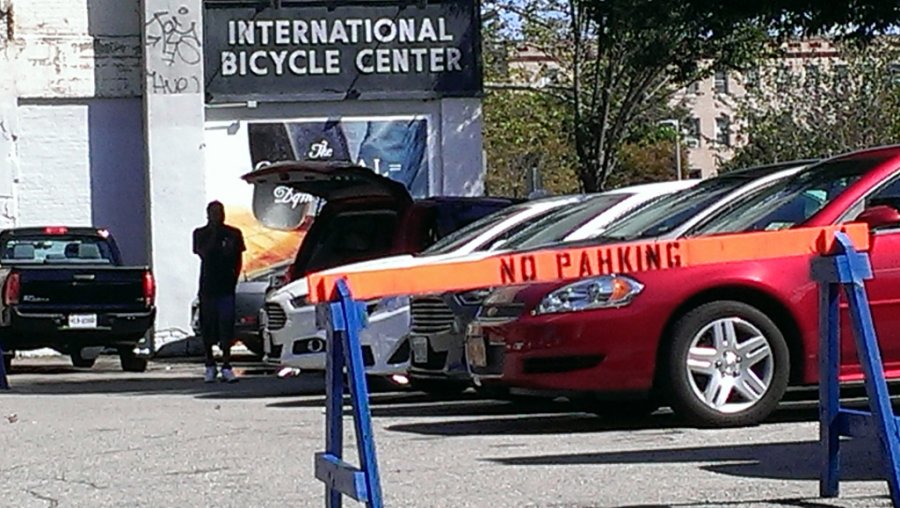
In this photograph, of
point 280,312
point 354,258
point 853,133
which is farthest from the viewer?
point 853,133

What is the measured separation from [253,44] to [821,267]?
18.5 metres

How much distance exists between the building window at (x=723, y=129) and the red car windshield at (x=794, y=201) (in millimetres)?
58890

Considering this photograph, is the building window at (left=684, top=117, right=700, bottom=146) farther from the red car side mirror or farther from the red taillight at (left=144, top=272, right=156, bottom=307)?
the red car side mirror

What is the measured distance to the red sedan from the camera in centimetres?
1052

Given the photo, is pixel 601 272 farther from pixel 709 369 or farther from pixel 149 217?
pixel 149 217

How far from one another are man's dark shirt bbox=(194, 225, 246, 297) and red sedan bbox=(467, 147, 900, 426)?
7172 mm

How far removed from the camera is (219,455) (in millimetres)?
10398

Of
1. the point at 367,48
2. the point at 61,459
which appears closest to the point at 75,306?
the point at 367,48

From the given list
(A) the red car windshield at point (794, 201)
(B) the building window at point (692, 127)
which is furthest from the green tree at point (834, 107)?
(A) the red car windshield at point (794, 201)

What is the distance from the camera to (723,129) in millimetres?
74188

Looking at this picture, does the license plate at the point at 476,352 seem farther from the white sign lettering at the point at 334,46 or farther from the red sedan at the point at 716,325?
the white sign lettering at the point at 334,46

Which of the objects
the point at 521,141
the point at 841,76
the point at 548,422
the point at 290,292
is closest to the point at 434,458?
the point at 548,422

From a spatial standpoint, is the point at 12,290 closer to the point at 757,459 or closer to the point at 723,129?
the point at 757,459

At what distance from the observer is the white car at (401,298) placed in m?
13.1
